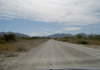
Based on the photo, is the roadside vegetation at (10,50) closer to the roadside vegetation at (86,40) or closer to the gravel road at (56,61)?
the gravel road at (56,61)

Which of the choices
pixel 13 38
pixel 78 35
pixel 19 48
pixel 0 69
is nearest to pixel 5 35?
pixel 13 38

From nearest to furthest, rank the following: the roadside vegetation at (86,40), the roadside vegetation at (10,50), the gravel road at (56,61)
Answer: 1. the gravel road at (56,61)
2. the roadside vegetation at (10,50)
3. the roadside vegetation at (86,40)

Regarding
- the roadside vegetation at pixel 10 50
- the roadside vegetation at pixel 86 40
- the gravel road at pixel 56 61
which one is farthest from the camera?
the roadside vegetation at pixel 86 40

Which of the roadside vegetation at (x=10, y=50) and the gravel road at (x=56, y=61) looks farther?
the roadside vegetation at (x=10, y=50)

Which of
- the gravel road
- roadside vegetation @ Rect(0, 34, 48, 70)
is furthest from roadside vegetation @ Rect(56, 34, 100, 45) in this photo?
the gravel road

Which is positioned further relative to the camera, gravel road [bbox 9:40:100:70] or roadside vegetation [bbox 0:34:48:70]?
roadside vegetation [bbox 0:34:48:70]

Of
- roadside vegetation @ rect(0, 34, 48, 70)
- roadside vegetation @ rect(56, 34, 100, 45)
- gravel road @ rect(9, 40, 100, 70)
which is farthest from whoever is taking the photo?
roadside vegetation @ rect(56, 34, 100, 45)

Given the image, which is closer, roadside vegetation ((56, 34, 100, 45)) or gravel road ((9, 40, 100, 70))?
gravel road ((9, 40, 100, 70))

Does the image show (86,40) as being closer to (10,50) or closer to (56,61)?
(10,50)

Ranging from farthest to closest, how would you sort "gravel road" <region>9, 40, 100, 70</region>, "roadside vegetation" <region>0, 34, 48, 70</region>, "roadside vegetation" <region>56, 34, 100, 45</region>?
"roadside vegetation" <region>56, 34, 100, 45</region>, "roadside vegetation" <region>0, 34, 48, 70</region>, "gravel road" <region>9, 40, 100, 70</region>

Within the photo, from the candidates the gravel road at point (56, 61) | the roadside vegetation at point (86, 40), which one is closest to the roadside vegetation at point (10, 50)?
the gravel road at point (56, 61)

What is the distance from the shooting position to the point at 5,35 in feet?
146

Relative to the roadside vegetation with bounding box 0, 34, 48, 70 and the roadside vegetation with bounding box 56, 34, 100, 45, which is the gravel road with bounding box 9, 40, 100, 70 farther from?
the roadside vegetation with bounding box 56, 34, 100, 45

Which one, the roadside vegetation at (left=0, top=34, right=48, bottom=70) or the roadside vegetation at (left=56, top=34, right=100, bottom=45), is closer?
the roadside vegetation at (left=0, top=34, right=48, bottom=70)
